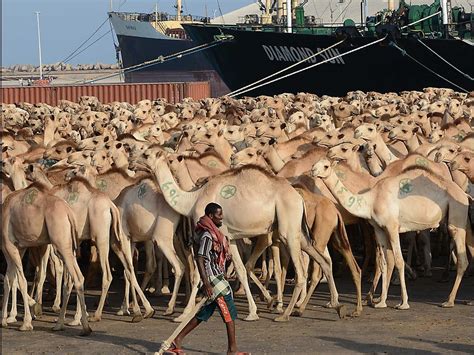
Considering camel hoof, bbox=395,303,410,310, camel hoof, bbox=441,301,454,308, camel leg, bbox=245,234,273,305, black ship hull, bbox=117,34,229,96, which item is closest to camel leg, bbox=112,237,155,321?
camel leg, bbox=245,234,273,305

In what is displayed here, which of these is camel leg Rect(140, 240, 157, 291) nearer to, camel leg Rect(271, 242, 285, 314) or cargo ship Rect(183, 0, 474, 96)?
camel leg Rect(271, 242, 285, 314)

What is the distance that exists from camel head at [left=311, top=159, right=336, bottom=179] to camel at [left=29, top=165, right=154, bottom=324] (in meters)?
2.28

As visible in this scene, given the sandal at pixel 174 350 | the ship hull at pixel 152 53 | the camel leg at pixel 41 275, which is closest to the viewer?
the sandal at pixel 174 350

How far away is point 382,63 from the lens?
4759 cm

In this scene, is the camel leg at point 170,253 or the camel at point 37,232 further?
the camel leg at point 170,253

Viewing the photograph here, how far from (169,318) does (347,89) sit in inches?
1384

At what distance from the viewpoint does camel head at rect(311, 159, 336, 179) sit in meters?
15.3

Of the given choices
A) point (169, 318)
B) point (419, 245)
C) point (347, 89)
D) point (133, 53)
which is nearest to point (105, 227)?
point (169, 318)

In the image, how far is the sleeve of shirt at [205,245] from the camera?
1210 cm

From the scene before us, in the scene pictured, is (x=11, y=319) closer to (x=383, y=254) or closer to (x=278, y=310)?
(x=278, y=310)

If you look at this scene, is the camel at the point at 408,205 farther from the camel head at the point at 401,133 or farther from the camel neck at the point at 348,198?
the camel head at the point at 401,133

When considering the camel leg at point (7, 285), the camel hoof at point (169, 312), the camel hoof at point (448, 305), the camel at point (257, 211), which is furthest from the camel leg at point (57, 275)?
the camel hoof at point (448, 305)

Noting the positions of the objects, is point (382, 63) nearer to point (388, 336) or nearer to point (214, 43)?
point (214, 43)

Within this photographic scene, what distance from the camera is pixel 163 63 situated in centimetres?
7625
